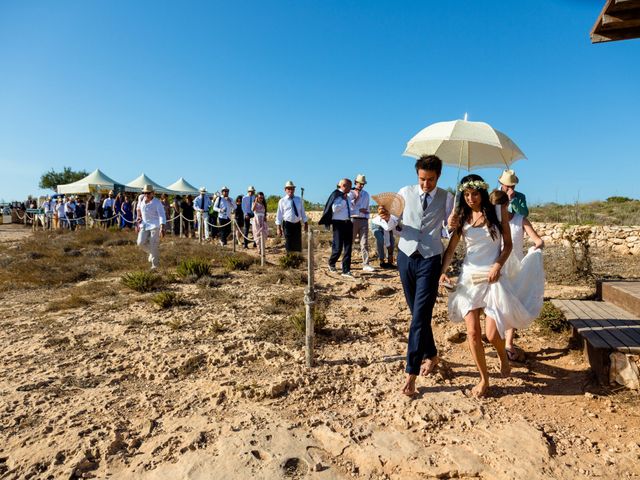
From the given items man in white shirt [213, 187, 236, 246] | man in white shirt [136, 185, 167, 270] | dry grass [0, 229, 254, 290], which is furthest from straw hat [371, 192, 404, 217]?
man in white shirt [213, 187, 236, 246]

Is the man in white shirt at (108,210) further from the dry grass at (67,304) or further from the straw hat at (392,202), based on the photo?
the straw hat at (392,202)

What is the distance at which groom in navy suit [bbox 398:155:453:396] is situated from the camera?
3.32m

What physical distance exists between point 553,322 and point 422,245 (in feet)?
8.37

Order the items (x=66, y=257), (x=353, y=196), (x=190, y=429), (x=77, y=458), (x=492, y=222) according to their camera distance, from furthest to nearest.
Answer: (x=66, y=257) < (x=353, y=196) < (x=492, y=222) < (x=190, y=429) < (x=77, y=458)

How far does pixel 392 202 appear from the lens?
11.2 feet

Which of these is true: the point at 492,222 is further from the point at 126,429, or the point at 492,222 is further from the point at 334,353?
the point at 126,429

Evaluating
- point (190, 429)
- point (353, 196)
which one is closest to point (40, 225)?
point (353, 196)

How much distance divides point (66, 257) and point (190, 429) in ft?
31.9

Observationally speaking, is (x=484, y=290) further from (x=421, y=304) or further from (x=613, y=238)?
(x=613, y=238)

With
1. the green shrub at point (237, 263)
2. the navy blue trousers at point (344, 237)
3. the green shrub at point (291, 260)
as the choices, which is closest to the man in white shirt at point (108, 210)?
the green shrub at point (237, 263)

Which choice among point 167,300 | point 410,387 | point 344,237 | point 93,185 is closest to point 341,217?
point 344,237

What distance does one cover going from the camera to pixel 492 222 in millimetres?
3332

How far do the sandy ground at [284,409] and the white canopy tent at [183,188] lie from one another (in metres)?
20.0

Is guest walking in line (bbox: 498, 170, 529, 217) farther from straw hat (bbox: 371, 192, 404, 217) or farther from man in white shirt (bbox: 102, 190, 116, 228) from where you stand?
man in white shirt (bbox: 102, 190, 116, 228)
